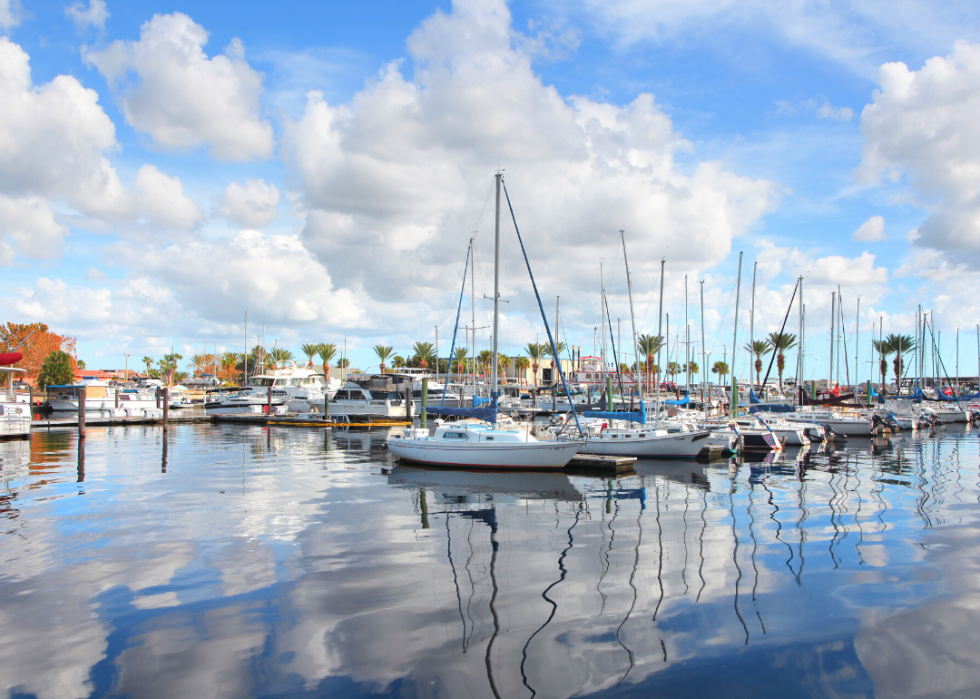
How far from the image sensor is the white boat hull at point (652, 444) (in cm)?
3388

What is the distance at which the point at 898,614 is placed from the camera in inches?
420

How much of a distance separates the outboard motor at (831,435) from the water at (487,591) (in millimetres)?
21412

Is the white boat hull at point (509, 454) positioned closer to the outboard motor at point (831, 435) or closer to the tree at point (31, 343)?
the outboard motor at point (831, 435)

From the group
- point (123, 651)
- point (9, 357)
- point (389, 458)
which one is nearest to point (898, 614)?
point (123, 651)

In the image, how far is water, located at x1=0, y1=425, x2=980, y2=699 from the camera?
8.52 metres

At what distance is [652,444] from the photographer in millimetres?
34031

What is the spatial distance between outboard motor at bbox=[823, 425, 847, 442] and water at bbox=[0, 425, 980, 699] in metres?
21.4

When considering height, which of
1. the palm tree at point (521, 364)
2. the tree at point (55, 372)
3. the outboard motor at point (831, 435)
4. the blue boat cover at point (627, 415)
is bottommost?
the outboard motor at point (831, 435)

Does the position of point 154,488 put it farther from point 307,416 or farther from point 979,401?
point 979,401

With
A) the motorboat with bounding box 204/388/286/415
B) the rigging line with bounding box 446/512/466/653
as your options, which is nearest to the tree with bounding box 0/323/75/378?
the motorboat with bounding box 204/388/286/415

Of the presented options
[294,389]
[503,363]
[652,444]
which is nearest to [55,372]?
[294,389]

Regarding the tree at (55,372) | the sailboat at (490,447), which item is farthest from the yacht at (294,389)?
the sailboat at (490,447)

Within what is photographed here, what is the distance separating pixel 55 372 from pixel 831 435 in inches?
3464

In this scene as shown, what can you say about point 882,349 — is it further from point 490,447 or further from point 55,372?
point 55,372
